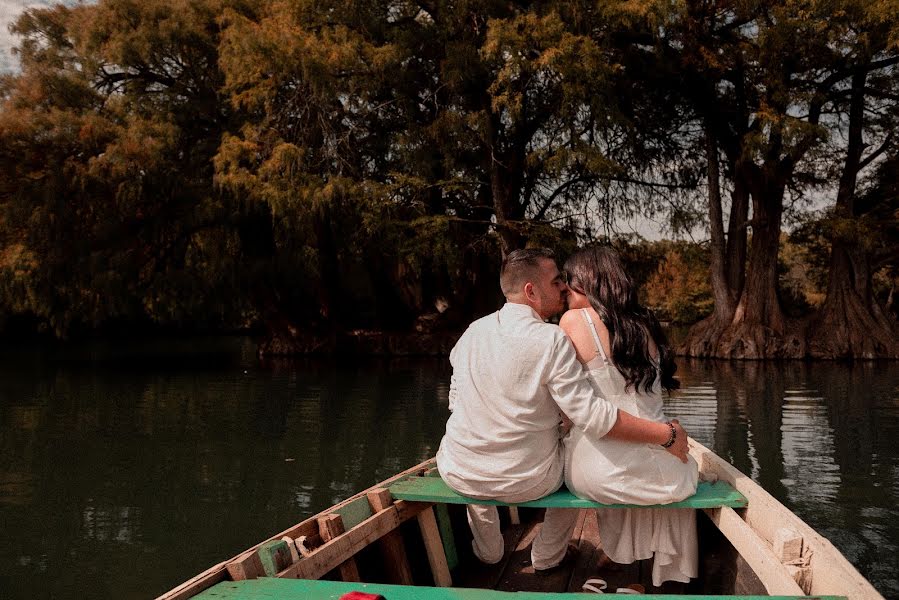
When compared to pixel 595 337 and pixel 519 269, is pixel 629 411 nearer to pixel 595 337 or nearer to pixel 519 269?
pixel 595 337

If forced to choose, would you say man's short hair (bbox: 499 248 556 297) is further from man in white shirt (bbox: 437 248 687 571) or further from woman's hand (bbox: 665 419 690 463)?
woman's hand (bbox: 665 419 690 463)

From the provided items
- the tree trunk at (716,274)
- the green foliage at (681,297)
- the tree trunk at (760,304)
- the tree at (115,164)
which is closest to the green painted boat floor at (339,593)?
the tree at (115,164)

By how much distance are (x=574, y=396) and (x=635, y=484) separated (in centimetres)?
41

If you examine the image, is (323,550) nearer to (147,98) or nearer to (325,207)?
(325,207)

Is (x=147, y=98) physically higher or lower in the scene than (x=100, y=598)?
higher

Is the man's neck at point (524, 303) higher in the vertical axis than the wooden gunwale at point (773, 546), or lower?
higher

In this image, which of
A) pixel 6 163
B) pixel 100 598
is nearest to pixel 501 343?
pixel 100 598

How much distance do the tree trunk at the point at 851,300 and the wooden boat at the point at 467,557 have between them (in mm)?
18468

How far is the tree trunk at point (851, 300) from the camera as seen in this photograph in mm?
20516

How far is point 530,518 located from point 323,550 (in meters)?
1.91

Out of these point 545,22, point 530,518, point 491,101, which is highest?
point 545,22

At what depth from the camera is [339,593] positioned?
2250mm

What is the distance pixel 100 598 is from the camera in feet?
14.5

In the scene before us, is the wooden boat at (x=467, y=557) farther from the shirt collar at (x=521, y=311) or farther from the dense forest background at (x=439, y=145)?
the dense forest background at (x=439, y=145)
